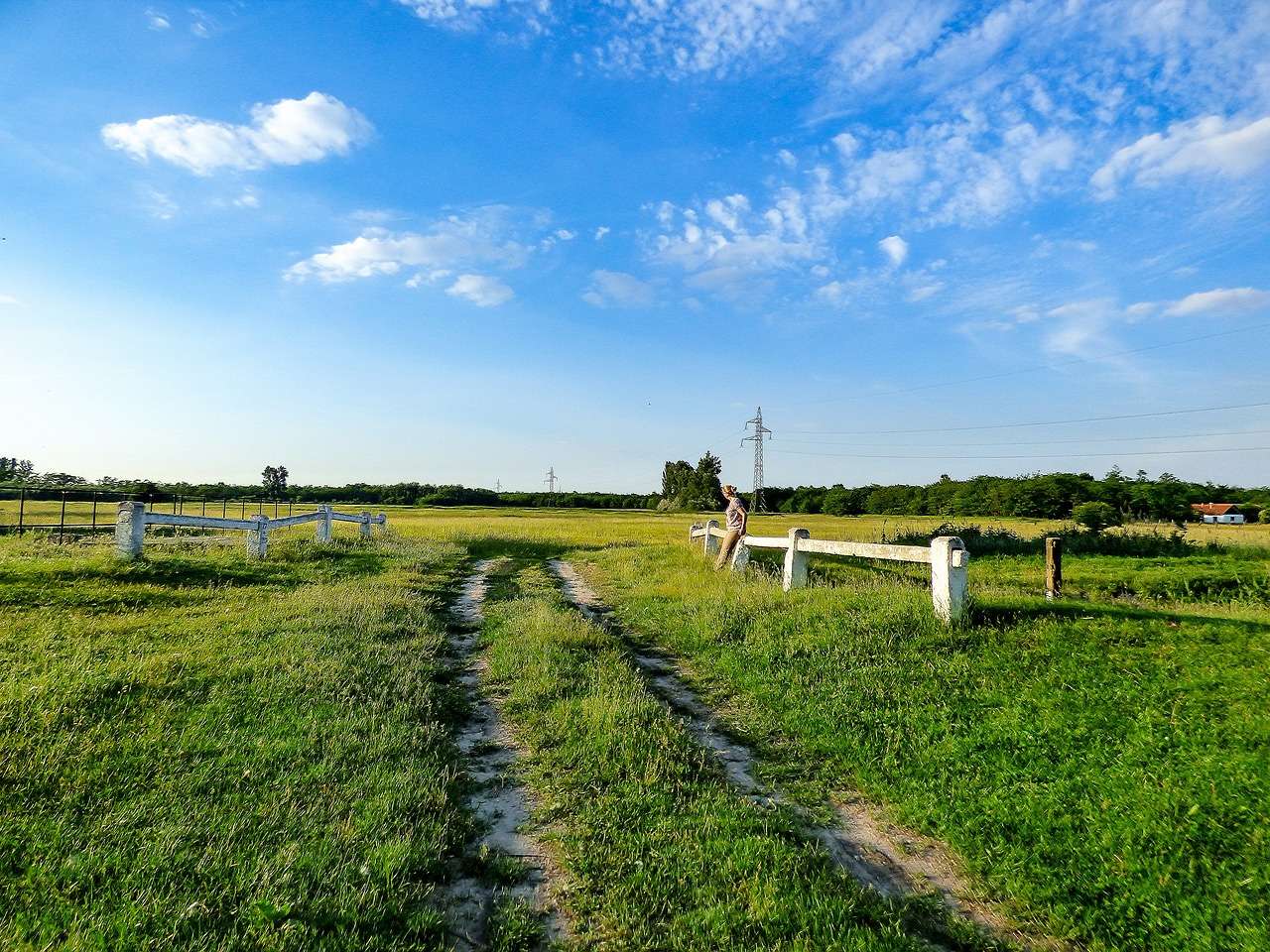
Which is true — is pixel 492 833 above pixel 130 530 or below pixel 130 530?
below

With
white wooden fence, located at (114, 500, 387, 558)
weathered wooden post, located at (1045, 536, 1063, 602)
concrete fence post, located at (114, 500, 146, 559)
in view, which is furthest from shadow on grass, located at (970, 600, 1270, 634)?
concrete fence post, located at (114, 500, 146, 559)

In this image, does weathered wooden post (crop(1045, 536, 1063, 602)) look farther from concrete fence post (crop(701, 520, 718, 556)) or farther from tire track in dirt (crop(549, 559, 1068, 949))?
concrete fence post (crop(701, 520, 718, 556))

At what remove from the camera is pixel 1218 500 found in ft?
216

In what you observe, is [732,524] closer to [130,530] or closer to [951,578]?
[951,578]

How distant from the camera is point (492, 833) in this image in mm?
4105

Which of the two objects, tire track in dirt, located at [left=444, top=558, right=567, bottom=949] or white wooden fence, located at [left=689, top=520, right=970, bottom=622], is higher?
white wooden fence, located at [left=689, top=520, right=970, bottom=622]

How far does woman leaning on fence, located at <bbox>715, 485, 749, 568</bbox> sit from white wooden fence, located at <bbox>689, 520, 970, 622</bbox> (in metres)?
0.28

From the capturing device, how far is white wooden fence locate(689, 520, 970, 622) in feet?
26.0

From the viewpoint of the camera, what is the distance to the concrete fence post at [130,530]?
1303cm

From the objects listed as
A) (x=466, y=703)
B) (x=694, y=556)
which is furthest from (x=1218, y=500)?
(x=466, y=703)

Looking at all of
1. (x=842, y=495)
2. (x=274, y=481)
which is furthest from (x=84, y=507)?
(x=842, y=495)

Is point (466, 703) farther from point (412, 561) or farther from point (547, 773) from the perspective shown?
point (412, 561)

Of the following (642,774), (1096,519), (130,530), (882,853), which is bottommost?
(882,853)

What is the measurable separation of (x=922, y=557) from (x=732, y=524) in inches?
236
